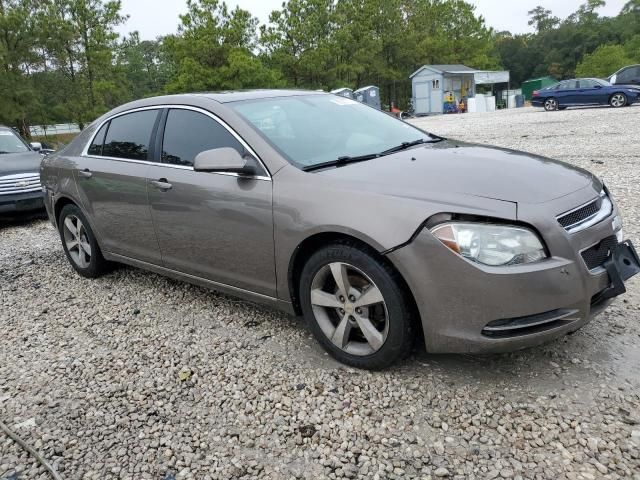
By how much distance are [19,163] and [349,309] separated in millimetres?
7145

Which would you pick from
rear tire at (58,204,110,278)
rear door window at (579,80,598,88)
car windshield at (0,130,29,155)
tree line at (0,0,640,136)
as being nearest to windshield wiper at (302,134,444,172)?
rear tire at (58,204,110,278)

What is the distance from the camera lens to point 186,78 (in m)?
33.6

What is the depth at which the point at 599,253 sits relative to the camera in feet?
8.74

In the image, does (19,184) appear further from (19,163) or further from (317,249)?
(317,249)

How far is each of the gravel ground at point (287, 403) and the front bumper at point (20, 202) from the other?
4341 millimetres

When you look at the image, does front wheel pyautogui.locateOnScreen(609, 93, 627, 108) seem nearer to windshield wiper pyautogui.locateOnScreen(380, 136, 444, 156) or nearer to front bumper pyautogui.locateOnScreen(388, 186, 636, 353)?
windshield wiper pyautogui.locateOnScreen(380, 136, 444, 156)

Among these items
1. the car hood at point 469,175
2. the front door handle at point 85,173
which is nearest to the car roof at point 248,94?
the car hood at point 469,175

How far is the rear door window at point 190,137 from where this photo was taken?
3.51 metres

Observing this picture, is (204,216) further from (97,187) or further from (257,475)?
(257,475)

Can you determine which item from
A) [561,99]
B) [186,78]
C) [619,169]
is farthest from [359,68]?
[619,169]

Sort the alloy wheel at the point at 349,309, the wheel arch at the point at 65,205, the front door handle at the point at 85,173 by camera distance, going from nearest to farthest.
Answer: the alloy wheel at the point at 349,309
the front door handle at the point at 85,173
the wheel arch at the point at 65,205

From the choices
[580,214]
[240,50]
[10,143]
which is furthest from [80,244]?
[240,50]

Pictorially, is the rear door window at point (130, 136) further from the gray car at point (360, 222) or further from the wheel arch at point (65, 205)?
the wheel arch at point (65, 205)

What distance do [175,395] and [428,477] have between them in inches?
58.0
